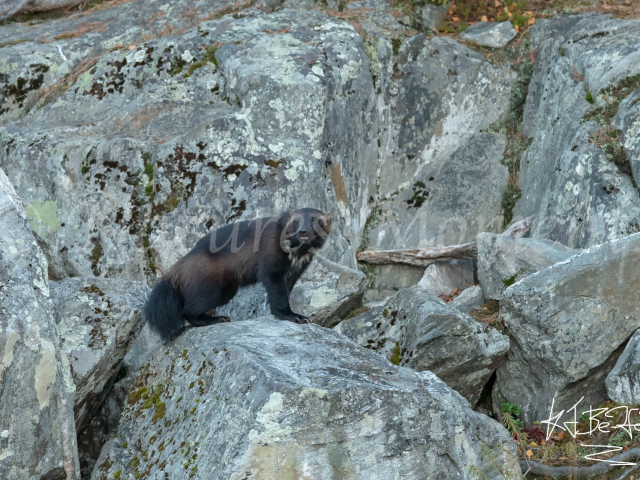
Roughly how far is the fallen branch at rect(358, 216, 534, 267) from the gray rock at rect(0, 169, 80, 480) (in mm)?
5438

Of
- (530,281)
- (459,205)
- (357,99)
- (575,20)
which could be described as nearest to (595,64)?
(575,20)

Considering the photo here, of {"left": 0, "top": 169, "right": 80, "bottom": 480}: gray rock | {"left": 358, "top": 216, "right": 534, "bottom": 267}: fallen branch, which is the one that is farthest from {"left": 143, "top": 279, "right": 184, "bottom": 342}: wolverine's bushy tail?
{"left": 358, "top": 216, "right": 534, "bottom": 267}: fallen branch

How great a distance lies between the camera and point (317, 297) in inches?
303

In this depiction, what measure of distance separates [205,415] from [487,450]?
1.99m

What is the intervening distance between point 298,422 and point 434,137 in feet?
22.8

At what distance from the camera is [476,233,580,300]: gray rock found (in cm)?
757

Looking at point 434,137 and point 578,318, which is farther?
point 434,137

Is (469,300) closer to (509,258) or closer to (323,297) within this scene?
(509,258)

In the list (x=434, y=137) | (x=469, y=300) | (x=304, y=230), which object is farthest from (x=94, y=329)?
(x=434, y=137)

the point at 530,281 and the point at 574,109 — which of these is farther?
the point at 574,109

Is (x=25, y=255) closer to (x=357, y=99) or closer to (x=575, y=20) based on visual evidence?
(x=357, y=99)

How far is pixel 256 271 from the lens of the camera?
684 cm

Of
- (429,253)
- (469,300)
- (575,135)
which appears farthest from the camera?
(429,253)

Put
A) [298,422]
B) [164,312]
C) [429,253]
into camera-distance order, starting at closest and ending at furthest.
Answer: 1. [298,422]
2. [164,312]
3. [429,253]
